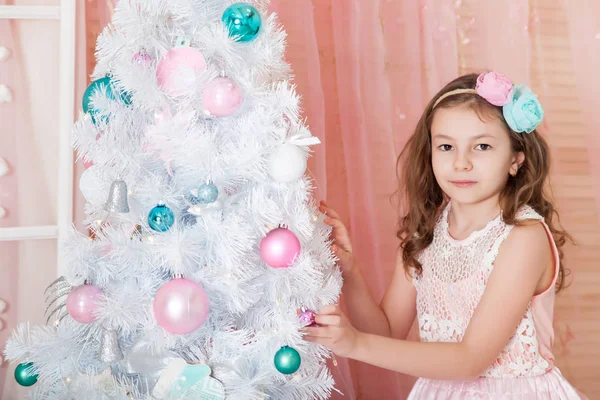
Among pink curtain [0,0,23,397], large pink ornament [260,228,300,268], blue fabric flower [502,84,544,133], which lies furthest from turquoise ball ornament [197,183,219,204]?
pink curtain [0,0,23,397]

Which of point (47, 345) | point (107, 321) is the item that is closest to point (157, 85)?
point (107, 321)

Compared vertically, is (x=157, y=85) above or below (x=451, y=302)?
above

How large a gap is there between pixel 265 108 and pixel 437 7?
4.07ft

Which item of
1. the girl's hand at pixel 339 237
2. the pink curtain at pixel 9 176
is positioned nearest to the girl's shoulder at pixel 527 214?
the girl's hand at pixel 339 237

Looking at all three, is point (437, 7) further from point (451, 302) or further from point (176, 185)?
point (176, 185)

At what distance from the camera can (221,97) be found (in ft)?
3.40

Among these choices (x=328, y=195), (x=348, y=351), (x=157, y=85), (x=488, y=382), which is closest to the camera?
(x=157, y=85)

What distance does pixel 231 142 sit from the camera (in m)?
1.07

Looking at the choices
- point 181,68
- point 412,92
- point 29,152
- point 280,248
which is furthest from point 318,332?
point 412,92

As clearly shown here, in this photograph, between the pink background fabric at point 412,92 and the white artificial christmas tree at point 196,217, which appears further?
the pink background fabric at point 412,92

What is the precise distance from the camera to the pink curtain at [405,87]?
2016mm

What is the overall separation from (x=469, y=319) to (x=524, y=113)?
471 millimetres

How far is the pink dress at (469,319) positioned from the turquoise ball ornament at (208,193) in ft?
2.22

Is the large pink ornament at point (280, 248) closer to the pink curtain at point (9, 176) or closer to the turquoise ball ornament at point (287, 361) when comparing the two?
the turquoise ball ornament at point (287, 361)
